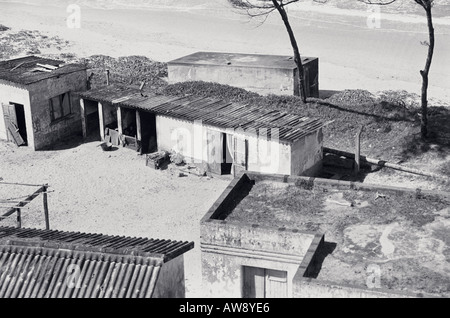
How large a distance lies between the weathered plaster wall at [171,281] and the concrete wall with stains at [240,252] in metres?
1.46

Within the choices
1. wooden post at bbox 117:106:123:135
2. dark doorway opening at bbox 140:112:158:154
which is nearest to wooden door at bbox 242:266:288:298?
dark doorway opening at bbox 140:112:158:154

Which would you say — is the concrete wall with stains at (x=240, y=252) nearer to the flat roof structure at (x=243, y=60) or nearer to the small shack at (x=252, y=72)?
the small shack at (x=252, y=72)

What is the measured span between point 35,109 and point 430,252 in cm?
2270

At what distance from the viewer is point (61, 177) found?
33.9 m

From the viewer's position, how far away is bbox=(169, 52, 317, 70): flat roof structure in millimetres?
41500

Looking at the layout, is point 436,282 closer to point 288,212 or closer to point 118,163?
point 288,212

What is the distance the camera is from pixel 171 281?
59.0 feet

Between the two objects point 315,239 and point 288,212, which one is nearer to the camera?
point 315,239

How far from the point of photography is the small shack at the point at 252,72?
40.8 m

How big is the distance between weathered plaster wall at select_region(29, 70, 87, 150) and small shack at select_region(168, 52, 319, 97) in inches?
259

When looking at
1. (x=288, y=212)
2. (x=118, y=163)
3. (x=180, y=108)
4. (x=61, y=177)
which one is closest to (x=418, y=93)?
(x=180, y=108)

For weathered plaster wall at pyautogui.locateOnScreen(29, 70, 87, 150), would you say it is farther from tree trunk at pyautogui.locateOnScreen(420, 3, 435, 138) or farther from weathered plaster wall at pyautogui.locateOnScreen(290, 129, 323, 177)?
tree trunk at pyautogui.locateOnScreen(420, 3, 435, 138)

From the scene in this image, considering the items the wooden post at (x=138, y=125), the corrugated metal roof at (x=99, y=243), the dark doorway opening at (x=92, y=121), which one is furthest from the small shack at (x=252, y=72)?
the corrugated metal roof at (x=99, y=243)
